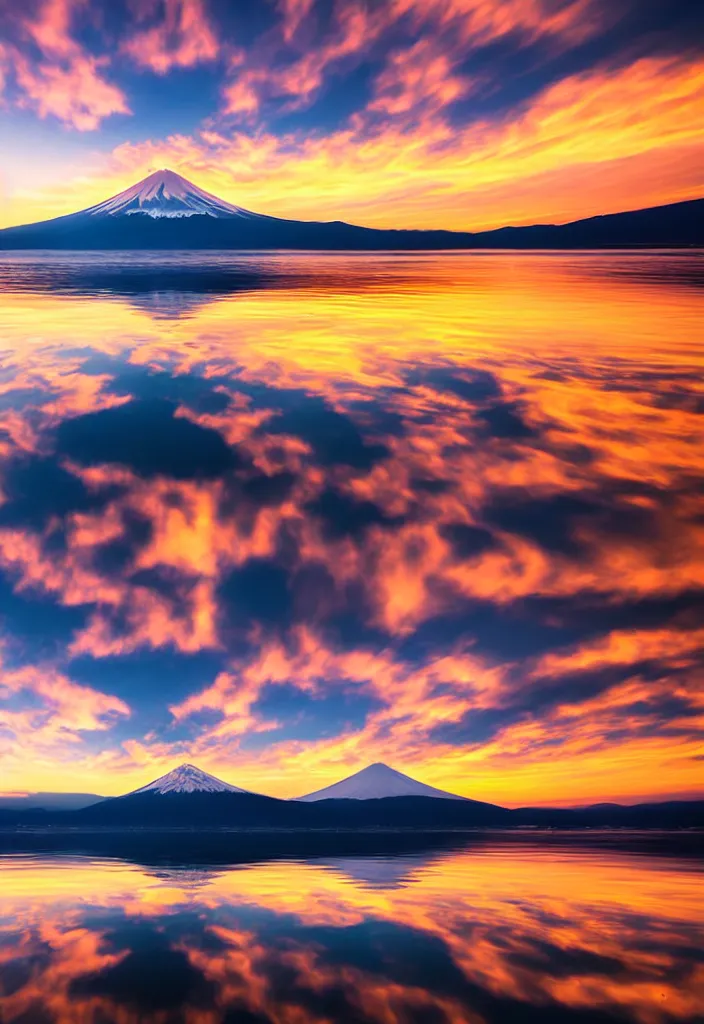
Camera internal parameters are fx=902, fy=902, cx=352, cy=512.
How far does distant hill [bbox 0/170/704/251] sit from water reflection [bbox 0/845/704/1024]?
475cm

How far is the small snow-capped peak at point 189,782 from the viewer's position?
718 cm

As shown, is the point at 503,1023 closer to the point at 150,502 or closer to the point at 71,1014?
the point at 71,1014

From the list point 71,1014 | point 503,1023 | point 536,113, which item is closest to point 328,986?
point 503,1023

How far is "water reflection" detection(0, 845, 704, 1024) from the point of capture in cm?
386

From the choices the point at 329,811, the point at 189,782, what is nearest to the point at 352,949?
the point at 189,782

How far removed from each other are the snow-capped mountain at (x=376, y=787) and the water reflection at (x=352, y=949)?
47.7 inches

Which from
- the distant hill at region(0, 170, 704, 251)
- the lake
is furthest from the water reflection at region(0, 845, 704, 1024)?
the distant hill at region(0, 170, 704, 251)

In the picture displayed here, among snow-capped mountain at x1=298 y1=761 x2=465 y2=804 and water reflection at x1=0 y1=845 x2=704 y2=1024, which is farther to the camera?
snow-capped mountain at x1=298 y1=761 x2=465 y2=804

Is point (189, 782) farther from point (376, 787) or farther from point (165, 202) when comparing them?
point (165, 202)

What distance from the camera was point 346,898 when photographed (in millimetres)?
5375

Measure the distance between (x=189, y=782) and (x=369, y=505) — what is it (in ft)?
9.10

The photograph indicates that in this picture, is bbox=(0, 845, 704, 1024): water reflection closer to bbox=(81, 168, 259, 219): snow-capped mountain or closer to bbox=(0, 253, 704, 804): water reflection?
bbox=(0, 253, 704, 804): water reflection

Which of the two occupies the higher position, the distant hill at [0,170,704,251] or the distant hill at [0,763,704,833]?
the distant hill at [0,170,704,251]

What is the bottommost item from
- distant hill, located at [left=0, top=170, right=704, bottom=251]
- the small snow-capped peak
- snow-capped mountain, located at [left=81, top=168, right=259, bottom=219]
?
the small snow-capped peak
